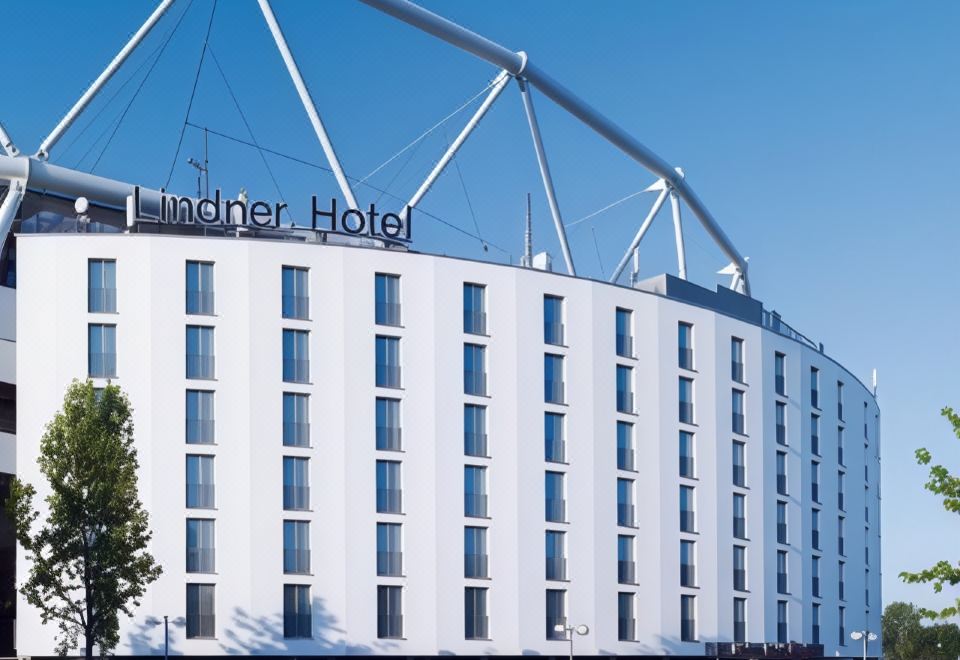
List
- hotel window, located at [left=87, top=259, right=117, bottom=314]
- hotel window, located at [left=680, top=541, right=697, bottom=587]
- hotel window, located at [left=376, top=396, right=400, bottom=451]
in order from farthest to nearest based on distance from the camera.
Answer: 1. hotel window, located at [left=680, top=541, right=697, bottom=587]
2. hotel window, located at [left=376, top=396, right=400, bottom=451]
3. hotel window, located at [left=87, top=259, right=117, bottom=314]

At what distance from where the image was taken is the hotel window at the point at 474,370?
247 feet

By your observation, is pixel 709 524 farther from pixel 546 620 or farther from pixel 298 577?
pixel 298 577

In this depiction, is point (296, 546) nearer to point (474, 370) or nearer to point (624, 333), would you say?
point (474, 370)

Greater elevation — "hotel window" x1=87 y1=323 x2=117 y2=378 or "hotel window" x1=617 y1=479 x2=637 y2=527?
"hotel window" x1=87 y1=323 x2=117 y2=378

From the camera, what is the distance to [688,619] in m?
81.4

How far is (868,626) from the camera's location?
102 metres

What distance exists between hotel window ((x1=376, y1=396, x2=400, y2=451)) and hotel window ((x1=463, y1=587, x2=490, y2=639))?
344 inches

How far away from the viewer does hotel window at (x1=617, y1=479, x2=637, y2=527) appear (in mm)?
79250

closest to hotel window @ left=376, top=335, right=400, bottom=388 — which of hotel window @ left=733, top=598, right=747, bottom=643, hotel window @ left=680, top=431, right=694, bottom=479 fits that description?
hotel window @ left=680, top=431, right=694, bottom=479

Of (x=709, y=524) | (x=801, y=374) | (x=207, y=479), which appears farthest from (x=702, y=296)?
(x=207, y=479)

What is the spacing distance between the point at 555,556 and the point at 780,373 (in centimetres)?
2382

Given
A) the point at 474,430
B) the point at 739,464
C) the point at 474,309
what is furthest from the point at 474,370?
the point at 739,464

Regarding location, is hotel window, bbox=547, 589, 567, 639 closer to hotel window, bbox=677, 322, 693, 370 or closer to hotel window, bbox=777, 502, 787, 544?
hotel window, bbox=677, 322, 693, 370

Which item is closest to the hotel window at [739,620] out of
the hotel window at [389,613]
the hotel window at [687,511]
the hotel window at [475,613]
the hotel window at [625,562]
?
the hotel window at [687,511]
